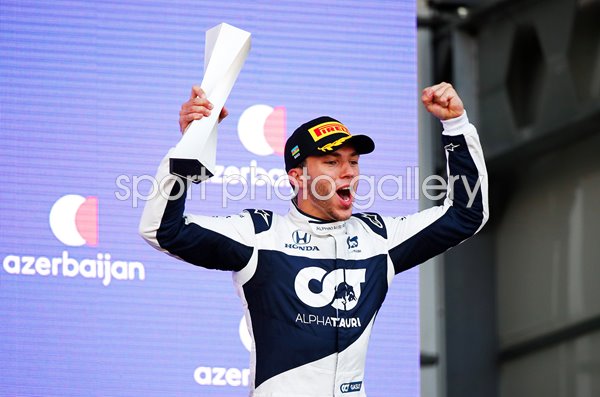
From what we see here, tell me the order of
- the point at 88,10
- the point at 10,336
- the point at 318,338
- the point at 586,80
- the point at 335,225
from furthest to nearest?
the point at 586,80, the point at 88,10, the point at 10,336, the point at 335,225, the point at 318,338

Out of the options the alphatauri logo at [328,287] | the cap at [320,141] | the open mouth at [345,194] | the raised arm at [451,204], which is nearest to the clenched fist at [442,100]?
the raised arm at [451,204]

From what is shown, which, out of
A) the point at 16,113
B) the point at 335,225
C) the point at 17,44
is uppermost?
the point at 17,44

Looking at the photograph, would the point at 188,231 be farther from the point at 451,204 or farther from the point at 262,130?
the point at 262,130

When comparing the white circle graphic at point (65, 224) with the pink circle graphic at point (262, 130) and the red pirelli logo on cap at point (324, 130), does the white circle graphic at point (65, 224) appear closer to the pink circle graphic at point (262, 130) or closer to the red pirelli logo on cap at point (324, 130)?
the pink circle graphic at point (262, 130)

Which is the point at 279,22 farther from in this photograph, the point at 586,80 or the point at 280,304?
the point at 586,80

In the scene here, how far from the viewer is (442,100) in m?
2.76

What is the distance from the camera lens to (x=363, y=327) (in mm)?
2707

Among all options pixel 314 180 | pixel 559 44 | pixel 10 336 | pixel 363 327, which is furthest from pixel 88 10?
pixel 559 44

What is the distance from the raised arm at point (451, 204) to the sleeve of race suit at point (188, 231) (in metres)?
0.38

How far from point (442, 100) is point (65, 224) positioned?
1355mm

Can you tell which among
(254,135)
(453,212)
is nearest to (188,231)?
(453,212)

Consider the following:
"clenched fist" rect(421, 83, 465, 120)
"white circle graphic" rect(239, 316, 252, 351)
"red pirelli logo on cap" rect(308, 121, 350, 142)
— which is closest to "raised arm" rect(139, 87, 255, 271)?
"red pirelli logo on cap" rect(308, 121, 350, 142)

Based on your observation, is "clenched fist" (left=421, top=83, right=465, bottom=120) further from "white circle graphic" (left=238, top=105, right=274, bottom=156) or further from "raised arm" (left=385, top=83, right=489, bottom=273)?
"white circle graphic" (left=238, top=105, right=274, bottom=156)

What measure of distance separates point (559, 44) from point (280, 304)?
3.07 m
